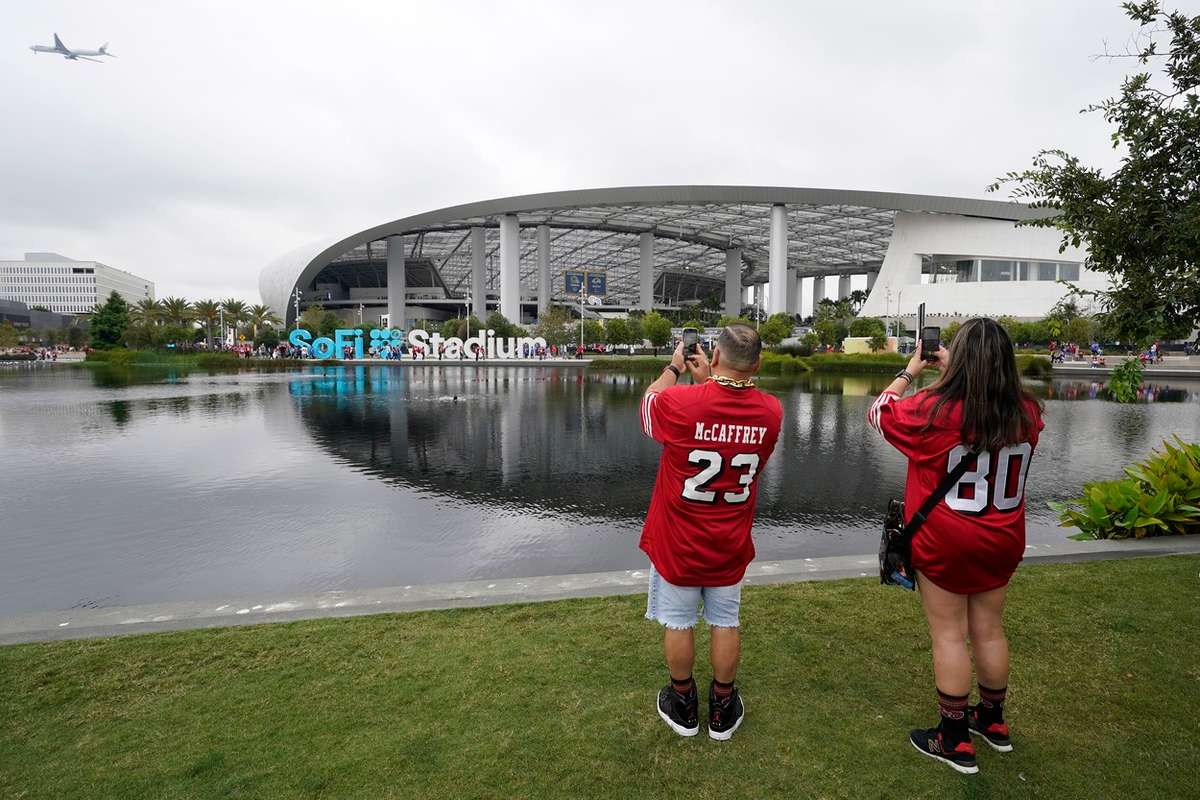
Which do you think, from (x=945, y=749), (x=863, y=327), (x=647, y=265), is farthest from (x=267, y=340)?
(x=945, y=749)

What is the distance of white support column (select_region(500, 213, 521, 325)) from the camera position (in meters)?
64.4

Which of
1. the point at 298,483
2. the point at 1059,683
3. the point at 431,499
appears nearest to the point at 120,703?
the point at 1059,683

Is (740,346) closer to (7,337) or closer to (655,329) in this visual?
(655,329)

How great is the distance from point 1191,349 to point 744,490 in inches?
2702

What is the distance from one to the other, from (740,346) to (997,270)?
236ft

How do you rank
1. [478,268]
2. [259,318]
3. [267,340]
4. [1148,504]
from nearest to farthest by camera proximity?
[1148,504], [267,340], [259,318], [478,268]

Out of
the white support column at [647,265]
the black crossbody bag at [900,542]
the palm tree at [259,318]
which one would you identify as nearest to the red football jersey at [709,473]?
the black crossbody bag at [900,542]

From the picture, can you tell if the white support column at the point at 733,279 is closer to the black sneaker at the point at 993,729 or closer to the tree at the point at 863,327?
the tree at the point at 863,327

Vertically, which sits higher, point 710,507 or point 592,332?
point 592,332

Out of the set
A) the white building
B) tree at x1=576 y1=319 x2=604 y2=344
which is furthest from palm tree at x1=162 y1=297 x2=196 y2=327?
the white building

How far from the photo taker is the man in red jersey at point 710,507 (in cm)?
271

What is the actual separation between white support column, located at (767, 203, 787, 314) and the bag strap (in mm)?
59326

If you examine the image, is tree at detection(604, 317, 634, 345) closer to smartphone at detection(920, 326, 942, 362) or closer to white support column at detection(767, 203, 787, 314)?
white support column at detection(767, 203, 787, 314)

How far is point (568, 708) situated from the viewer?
9.78ft
